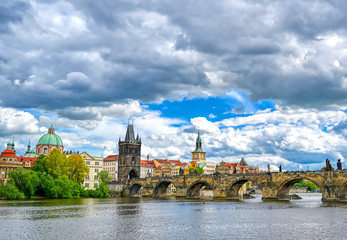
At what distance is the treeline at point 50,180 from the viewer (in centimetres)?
8362

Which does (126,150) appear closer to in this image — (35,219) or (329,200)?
(329,200)

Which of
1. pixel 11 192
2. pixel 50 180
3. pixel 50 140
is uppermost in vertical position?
pixel 50 140

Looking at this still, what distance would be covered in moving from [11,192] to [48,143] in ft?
254

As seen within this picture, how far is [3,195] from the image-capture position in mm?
81938

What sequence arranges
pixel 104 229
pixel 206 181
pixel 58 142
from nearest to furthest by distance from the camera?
pixel 104 229, pixel 206 181, pixel 58 142

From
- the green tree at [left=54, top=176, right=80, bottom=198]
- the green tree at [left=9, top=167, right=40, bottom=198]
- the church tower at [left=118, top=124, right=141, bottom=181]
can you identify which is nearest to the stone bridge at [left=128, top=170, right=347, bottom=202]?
the church tower at [left=118, top=124, right=141, bottom=181]

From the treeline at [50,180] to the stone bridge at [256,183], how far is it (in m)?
21.9

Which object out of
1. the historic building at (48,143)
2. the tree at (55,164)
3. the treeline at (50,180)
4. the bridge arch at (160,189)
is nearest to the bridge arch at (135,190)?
the bridge arch at (160,189)

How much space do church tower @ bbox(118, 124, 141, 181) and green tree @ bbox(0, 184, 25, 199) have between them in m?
77.5

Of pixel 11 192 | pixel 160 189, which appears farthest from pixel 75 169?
pixel 160 189

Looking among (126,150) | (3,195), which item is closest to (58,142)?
(126,150)

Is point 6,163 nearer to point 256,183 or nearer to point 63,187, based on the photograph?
point 63,187

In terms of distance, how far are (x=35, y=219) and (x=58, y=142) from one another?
11902cm

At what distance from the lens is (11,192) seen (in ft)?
264
